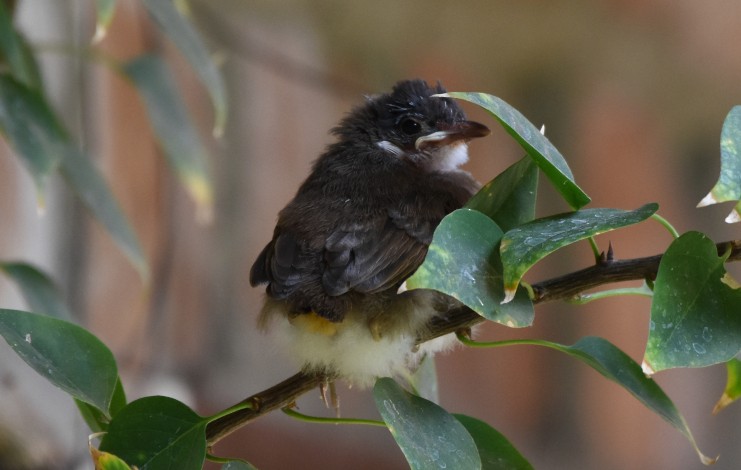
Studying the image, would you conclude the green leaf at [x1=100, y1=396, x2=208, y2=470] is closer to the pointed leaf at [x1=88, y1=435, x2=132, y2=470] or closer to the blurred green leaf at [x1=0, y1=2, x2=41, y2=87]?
the pointed leaf at [x1=88, y1=435, x2=132, y2=470]

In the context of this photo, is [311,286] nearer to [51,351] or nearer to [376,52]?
[51,351]

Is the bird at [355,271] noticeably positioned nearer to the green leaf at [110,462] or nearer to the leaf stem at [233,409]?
the leaf stem at [233,409]

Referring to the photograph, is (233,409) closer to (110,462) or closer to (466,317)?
(110,462)

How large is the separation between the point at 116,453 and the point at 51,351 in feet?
0.35

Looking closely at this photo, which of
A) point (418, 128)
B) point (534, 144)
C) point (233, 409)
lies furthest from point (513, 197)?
point (418, 128)

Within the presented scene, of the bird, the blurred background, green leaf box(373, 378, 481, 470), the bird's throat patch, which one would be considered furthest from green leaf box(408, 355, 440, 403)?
the blurred background

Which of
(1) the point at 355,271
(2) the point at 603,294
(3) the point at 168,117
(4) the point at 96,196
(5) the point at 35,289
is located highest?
(3) the point at 168,117

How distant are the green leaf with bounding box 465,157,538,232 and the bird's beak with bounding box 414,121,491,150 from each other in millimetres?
471

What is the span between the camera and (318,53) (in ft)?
8.36

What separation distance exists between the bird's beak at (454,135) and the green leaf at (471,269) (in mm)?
580

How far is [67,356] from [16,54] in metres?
0.64

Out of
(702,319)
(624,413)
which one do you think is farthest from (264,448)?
(702,319)

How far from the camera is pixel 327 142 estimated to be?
8.03 ft

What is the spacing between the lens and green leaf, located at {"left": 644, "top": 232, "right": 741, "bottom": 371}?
69cm
